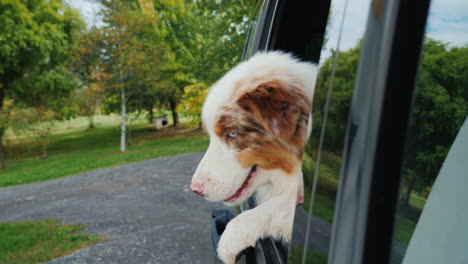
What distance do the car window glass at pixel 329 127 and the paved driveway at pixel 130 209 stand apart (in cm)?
330

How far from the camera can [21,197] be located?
328 inches

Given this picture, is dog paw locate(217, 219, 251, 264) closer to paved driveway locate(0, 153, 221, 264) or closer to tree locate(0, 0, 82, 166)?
paved driveway locate(0, 153, 221, 264)

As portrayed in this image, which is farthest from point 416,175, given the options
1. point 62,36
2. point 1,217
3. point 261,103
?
point 62,36

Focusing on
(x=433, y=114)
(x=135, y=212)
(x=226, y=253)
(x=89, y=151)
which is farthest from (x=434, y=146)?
(x=89, y=151)

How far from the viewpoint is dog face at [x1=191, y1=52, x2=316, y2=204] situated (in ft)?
3.82

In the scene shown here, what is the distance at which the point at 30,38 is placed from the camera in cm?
1633

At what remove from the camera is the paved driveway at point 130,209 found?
168 inches

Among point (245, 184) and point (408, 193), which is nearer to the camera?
point (408, 193)

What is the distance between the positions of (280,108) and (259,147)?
0.53 ft

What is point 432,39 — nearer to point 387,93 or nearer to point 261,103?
point 387,93

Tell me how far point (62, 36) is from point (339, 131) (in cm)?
2113

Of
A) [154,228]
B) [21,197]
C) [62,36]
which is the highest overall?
[62,36]

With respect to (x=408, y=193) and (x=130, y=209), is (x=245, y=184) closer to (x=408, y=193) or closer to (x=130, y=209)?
(x=408, y=193)

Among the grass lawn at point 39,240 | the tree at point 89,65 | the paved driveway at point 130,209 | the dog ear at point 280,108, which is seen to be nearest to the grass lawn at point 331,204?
the dog ear at point 280,108
